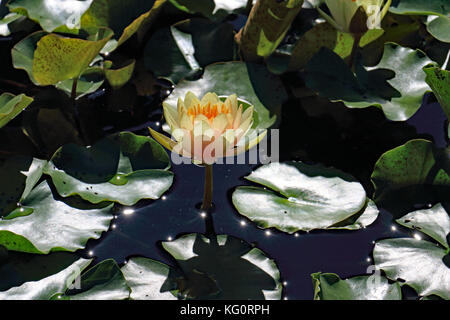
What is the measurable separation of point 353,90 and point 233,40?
2.00 ft

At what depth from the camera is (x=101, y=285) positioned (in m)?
1.72

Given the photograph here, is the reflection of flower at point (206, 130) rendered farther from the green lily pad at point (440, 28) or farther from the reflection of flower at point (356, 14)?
the green lily pad at point (440, 28)

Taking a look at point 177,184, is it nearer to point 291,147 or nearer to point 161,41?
point 291,147

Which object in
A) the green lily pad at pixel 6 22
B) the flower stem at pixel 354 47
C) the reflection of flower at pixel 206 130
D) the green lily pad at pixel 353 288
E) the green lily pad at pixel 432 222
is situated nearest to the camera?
the green lily pad at pixel 353 288

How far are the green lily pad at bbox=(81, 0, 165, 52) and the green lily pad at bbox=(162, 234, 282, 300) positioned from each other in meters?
1.10

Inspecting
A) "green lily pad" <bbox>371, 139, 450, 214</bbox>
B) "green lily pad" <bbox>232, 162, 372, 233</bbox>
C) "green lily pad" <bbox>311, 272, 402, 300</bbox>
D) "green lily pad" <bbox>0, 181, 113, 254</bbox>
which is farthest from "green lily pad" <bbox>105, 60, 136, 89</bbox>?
"green lily pad" <bbox>311, 272, 402, 300</bbox>

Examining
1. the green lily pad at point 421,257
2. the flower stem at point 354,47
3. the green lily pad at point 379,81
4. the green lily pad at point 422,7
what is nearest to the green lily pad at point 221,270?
the green lily pad at point 421,257

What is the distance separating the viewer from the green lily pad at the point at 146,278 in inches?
67.3

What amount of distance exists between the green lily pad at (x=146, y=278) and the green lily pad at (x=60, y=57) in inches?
32.7

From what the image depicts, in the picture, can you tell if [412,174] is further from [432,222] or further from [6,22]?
[6,22]

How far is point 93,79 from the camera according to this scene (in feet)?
8.21

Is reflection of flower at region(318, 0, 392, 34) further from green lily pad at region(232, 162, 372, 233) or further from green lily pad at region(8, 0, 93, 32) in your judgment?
green lily pad at region(8, 0, 93, 32)
